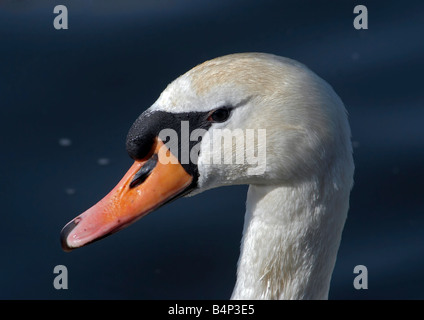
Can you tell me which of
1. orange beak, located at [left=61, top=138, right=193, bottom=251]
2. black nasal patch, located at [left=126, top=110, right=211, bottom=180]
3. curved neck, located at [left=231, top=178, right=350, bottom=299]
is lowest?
curved neck, located at [left=231, top=178, right=350, bottom=299]

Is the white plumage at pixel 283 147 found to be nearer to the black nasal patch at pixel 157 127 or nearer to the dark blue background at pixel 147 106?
the black nasal patch at pixel 157 127

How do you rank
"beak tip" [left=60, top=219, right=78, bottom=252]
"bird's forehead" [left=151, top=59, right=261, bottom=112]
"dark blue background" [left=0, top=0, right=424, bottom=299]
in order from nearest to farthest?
"bird's forehead" [left=151, top=59, right=261, bottom=112]
"beak tip" [left=60, top=219, right=78, bottom=252]
"dark blue background" [left=0, top=0, right=424, bottom=299]

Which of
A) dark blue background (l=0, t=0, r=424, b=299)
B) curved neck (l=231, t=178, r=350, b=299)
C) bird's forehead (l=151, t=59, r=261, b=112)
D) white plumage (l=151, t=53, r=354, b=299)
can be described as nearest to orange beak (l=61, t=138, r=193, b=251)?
white plumage (l=151, t=53, r=354, b=299)

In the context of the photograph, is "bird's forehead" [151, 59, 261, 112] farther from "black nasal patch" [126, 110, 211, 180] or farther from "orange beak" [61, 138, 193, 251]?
"orange beak" [61, 138, 193, 251]

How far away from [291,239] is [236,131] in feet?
2.21

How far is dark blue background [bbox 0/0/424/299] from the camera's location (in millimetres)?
7488

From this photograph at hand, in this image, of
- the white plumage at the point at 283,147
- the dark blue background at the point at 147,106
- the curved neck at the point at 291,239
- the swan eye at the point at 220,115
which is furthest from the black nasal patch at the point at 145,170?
the dark blue background at the point at 147,106

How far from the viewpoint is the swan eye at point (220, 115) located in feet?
16.1

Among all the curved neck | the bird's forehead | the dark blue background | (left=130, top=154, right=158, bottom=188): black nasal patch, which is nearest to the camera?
the bird's forehead

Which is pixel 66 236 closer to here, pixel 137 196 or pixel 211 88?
pixel 137 196

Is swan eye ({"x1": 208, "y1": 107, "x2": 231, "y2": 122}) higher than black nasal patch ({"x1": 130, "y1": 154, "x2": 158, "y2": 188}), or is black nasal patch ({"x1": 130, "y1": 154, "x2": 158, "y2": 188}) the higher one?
swan eye ({"x1": 208, "y1": 107, "x2": 231, "y2": 122})

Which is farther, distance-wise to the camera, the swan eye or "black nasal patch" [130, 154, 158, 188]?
"black nasal patch" [130, 154, 158, 188]
